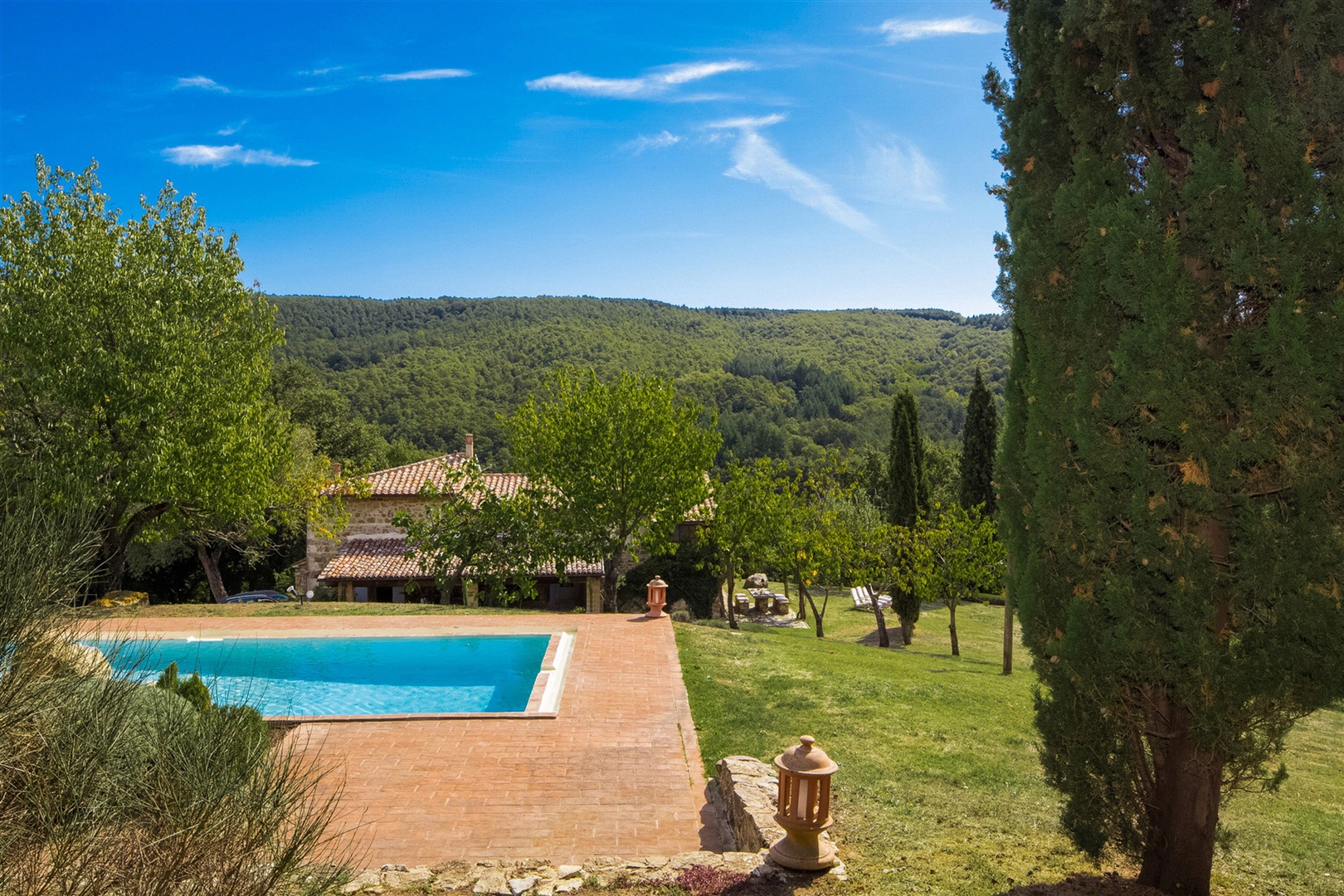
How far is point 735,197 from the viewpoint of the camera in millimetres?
27391

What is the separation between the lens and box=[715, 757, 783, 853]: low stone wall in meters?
6.39

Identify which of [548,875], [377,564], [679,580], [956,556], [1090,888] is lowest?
[679,580]

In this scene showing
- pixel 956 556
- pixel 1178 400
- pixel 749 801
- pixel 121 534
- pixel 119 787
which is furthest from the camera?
pixel 956 556

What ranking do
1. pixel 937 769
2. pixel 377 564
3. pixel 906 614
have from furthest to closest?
1. pixel 377 564
2. pixel 906 614
3. pixel 937 769

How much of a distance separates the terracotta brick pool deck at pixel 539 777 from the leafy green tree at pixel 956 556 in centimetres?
914

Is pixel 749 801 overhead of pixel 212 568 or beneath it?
overhead

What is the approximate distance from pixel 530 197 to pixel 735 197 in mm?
8233

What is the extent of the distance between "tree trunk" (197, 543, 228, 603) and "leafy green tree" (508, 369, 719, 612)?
1528 centimetres

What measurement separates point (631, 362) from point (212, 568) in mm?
57635

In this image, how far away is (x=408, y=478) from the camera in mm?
28047

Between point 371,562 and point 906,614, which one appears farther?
point 371,562

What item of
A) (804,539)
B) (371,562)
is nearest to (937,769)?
(804,539)

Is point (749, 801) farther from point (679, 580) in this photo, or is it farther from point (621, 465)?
point (679, 580)

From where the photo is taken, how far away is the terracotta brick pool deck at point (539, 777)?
6.69 metres
